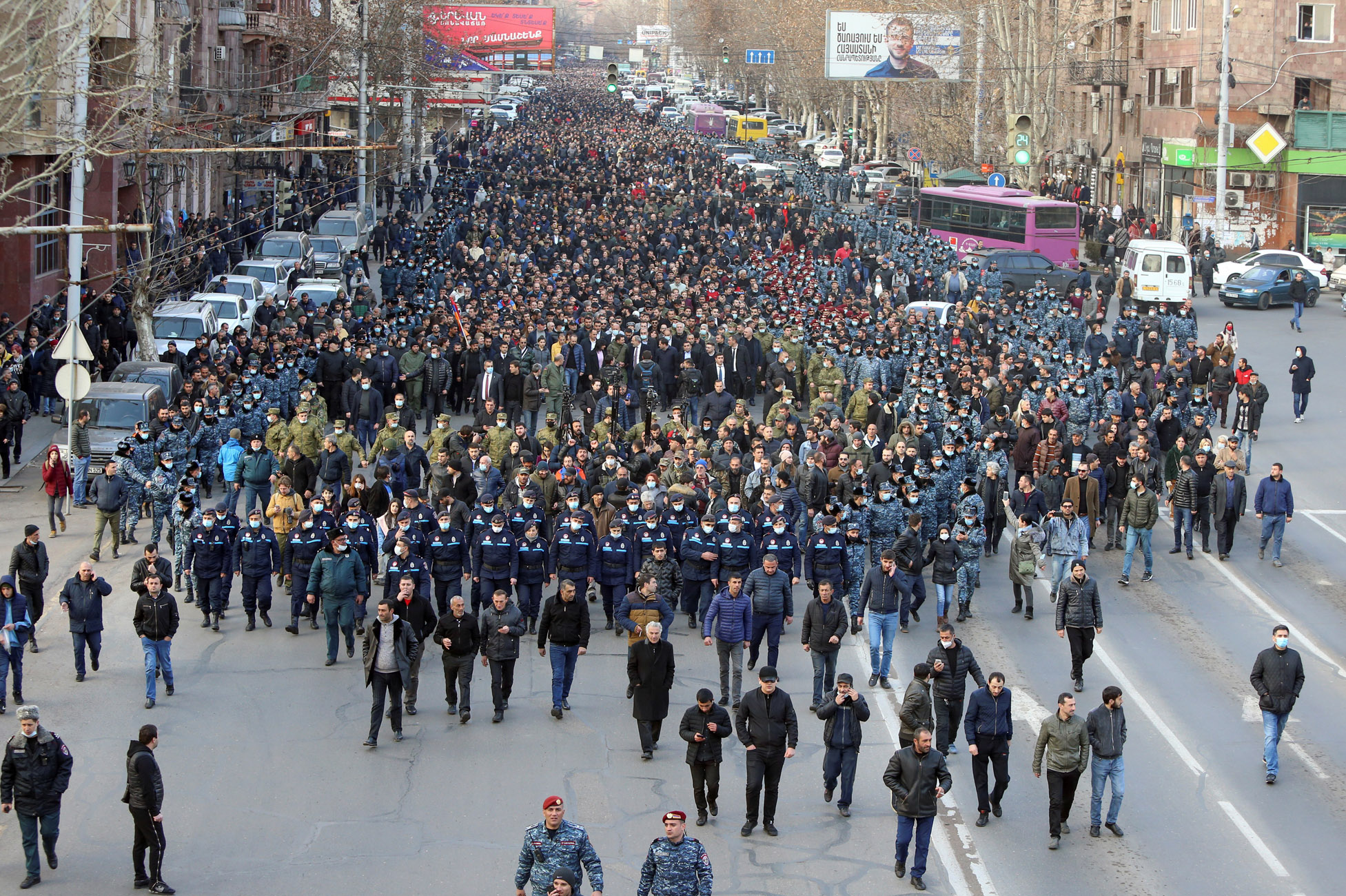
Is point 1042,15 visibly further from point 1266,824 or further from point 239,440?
point 1266,824

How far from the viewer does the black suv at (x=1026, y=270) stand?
38.7m

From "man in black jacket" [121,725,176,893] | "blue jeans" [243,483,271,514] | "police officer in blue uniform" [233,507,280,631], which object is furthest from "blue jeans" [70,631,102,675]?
"man in black jacket" [121,725,176,893]

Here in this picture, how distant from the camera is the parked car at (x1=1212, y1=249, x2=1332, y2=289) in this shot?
4188 centimetres

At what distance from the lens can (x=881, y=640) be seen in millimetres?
15578

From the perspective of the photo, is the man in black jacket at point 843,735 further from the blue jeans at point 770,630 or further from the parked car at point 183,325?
the parked car at point 183,325

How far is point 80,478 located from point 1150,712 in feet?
46.1

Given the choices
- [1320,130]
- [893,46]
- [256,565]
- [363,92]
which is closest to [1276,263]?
[1320,130]

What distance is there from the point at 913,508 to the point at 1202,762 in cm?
501

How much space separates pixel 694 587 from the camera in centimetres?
1730

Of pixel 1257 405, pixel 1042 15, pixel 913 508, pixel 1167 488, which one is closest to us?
pixel 913 508

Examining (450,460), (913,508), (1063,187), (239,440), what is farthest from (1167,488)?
(1063,187)

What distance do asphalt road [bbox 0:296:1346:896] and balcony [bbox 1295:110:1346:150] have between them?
3516 centimetres

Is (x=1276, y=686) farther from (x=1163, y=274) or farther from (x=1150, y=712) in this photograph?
(x=1163, y=274)

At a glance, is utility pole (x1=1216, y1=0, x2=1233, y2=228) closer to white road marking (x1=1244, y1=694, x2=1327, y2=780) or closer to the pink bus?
the pink bus
